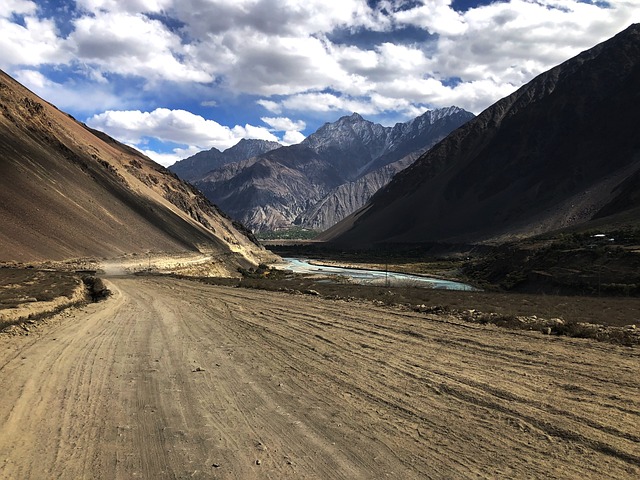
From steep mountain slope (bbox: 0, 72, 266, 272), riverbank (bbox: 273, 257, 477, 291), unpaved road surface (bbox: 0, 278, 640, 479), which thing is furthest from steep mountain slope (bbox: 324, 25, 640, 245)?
unpaved road surface (bbox: 0, 278, 640, 479)

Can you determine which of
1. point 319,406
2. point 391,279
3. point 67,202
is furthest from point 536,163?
point 319,406

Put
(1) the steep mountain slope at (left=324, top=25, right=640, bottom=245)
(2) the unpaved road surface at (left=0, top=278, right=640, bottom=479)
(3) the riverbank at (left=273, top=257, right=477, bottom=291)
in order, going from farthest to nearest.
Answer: (1) the steep mountain slope at (left=324, top=25, right=640, bottom=245) → (3) the riverbank at (left=273, top=257, right=477, bottom=291) → (2) the unpaved road surface at (left=0, top=278, right=640, bottom=479)

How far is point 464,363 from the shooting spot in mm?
10383

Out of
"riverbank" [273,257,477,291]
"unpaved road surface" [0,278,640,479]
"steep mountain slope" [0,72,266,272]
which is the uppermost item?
"steep mountain slope" [0,72,266,272]

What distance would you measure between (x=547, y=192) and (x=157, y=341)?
13660 cm

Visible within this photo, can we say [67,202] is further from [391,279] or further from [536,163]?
[536,163]

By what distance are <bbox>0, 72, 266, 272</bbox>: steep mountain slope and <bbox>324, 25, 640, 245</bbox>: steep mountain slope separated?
82.3 metres

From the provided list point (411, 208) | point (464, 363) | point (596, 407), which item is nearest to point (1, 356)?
point (464, 363)

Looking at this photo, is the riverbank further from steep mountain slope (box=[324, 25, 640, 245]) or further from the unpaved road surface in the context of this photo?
steep mountain slope (box=[324, 25, 640, 245])

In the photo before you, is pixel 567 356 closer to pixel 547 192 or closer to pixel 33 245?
pixel 33 245

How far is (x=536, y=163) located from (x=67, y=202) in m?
143

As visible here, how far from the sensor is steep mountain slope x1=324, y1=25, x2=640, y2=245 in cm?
11762

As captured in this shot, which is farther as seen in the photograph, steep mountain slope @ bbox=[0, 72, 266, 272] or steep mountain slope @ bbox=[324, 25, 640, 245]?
steep mountain slope @ bbox=[324, 25, 640, 245]

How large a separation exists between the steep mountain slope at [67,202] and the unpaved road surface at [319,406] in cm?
4399
